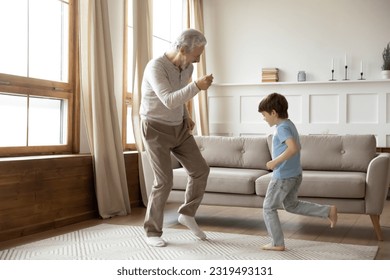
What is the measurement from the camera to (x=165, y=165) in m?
2.97

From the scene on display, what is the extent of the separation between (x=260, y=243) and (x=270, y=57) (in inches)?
161

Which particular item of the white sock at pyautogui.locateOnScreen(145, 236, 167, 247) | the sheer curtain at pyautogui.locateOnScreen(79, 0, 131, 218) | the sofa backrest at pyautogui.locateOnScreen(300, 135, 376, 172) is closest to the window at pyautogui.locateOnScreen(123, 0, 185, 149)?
the sheer curtain at pyautogui.locateOnScreen(79, 0, 131, 218)

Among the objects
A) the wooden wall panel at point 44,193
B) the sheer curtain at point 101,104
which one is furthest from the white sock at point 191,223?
the sheer curtain at point 101,104

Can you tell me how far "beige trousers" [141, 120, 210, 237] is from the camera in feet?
9.75

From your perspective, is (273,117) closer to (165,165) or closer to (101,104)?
(165,165)

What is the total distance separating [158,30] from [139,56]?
118 cm

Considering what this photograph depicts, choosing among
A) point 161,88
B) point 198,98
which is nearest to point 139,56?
point 198,98

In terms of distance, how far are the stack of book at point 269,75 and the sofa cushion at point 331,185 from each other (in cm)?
310

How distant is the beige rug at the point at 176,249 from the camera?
9.23 ft

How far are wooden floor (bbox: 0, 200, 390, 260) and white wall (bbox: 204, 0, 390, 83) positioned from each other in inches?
97.2

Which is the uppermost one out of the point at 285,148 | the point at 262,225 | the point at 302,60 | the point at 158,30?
the point at 158,30

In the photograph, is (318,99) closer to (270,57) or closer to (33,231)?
(270,57)
